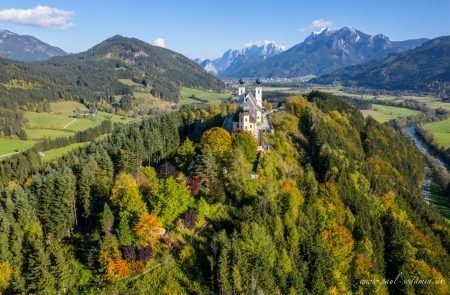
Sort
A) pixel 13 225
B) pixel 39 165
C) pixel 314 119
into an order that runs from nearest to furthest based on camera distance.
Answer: pixel 13 225
pixel 314 119
pixel 39 165

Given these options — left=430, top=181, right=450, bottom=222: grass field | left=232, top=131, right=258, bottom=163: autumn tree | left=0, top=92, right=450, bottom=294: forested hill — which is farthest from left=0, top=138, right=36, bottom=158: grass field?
left=430, top=181, right=450, bottom=222: grass field

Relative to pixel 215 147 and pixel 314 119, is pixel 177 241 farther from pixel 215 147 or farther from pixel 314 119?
pixel 314 119

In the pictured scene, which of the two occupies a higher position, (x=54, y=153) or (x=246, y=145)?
(x=246, y=145)

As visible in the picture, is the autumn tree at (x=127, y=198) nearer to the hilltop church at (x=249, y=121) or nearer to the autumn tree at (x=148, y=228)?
the autumn tree at (x=148, y=228)

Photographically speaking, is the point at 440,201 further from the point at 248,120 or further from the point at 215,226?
the point at 215,226

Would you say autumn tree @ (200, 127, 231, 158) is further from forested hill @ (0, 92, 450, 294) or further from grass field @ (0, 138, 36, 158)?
grass field @ (0, 138, 36, 158)

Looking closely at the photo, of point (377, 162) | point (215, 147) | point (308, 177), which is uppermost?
point (215, 147)

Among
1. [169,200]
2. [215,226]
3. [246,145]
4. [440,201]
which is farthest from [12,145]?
[440,201]

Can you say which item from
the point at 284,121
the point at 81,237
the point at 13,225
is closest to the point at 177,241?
the point at 81,237
